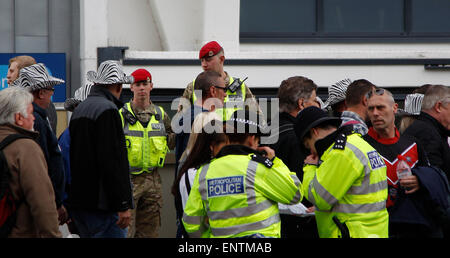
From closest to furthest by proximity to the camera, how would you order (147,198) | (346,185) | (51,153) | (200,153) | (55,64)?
(346,185)
(200,153)
(51,153)
(147,198)
(55,64)

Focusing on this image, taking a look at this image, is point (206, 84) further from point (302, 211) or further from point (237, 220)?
point (237, 220)

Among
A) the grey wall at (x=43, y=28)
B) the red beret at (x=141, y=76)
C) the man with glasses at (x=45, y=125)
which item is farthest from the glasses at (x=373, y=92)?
the grey wall at (x=43, y=28)

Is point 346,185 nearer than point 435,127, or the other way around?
point 346,185

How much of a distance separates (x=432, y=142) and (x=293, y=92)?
121 centimetres

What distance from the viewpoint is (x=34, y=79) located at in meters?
6.39

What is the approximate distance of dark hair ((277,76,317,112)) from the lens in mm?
6344

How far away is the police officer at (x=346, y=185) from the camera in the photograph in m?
4.97

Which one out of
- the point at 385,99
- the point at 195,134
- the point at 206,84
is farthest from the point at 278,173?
the point at 206,84

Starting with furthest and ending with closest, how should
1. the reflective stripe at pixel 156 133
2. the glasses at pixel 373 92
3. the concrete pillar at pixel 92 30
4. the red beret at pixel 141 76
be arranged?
the concrete pillar at pixel 92 30, the red beret at pixel 141 76, the reflective stripe at pixel 156 133, the glasses at pixel 373 92

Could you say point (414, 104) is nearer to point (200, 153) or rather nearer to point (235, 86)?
point (235, 86)

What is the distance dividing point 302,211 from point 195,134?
113 cm

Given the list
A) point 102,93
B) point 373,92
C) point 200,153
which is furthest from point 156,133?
point 200,153

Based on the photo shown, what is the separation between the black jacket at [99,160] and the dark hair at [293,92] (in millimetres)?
1400

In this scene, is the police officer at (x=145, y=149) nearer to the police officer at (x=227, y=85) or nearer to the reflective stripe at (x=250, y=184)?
the police officer at (x=227, y=85)
